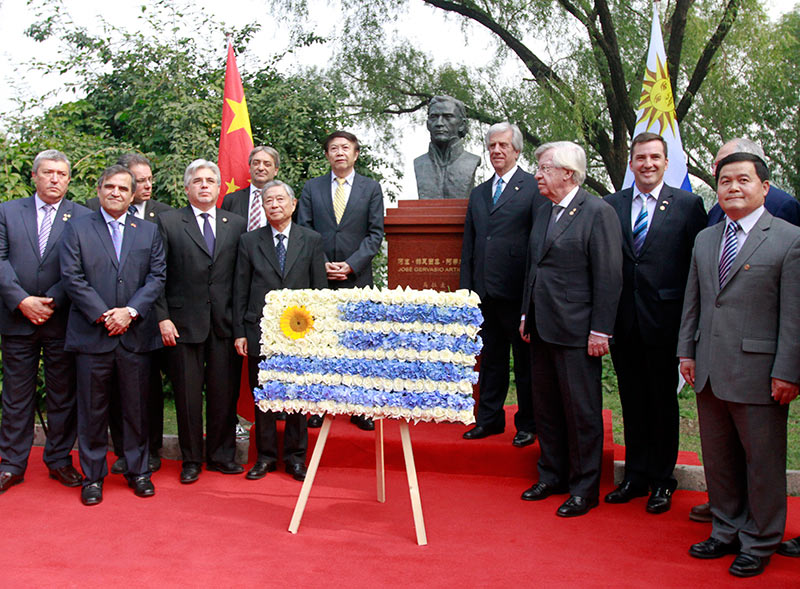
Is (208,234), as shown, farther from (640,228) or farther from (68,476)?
(640,228)

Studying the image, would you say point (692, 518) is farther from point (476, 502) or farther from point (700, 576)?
point (476, 502)

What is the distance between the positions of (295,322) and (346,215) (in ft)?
5.09

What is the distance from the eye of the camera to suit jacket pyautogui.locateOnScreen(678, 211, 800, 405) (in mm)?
3318

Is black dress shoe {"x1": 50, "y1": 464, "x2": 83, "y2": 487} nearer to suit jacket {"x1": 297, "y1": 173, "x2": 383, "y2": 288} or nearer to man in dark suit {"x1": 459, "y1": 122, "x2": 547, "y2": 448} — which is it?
suit jacket {"x1": 297, "y1": 173, "x2": 383, "y2": 288}

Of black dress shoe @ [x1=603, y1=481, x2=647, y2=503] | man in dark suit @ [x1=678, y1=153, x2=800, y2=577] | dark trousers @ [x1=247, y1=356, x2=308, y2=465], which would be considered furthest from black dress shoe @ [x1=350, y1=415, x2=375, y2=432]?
man in dark suit @ [x1=678, y1=153, x2=800, y2=577]

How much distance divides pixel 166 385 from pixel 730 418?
551cm

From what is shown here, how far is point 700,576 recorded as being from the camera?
3.30 metres

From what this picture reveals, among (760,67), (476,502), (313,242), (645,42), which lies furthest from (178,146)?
(760,67)

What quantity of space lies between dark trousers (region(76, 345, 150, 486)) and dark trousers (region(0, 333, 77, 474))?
0.26 meters

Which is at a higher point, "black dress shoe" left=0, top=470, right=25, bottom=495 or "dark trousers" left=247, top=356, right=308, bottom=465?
"dark trousers" left=247, top=356, right=308, bottom=465

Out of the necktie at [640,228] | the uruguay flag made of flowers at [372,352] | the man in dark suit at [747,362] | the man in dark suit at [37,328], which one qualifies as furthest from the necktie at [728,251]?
the man in dark suit at [37,328]

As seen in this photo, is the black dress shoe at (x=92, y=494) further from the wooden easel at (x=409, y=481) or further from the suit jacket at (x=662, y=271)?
the suit jacket at (x=662, y=271)

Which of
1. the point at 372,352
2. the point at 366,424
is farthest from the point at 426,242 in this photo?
the point at 372,352

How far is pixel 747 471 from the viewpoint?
3488 millimetres
